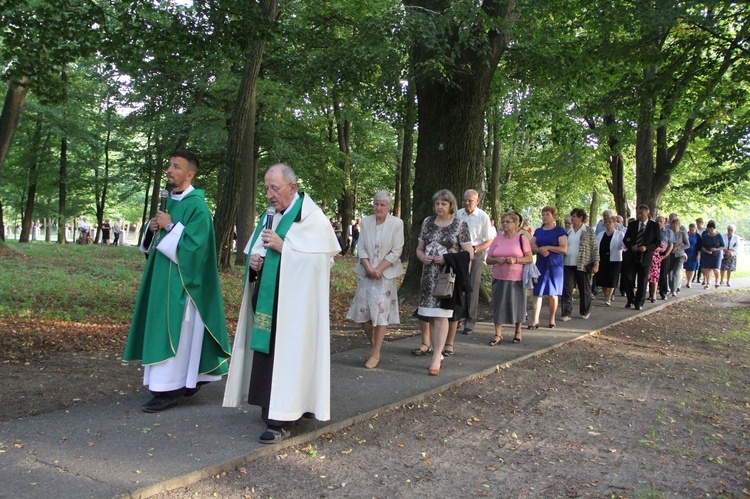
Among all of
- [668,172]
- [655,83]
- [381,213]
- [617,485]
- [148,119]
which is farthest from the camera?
[148,119]

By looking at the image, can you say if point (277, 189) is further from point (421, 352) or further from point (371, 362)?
point (421, 352)

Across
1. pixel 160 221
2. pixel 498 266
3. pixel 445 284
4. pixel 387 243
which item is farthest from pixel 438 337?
pixel 160 221

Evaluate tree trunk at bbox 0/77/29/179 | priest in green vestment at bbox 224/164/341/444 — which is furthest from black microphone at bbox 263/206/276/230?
tree trunk at bbox 0/77/29/179

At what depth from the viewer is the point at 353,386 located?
6.17 meters

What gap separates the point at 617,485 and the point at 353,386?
272 cm

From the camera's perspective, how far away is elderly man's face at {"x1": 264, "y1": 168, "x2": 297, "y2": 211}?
15.0 ft

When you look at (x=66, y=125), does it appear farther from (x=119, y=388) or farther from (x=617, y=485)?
(x=617, y=485)

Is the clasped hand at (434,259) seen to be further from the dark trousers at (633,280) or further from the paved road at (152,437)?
the dark trousers at (633,280)

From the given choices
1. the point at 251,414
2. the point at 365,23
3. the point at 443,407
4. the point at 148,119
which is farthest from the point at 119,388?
the point at 148,119

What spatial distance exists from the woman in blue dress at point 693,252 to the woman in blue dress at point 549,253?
12.2m

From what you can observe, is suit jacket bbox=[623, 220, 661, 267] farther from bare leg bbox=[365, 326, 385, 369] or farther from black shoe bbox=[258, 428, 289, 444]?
black shoe bbox=[258, 428, 289, 444]

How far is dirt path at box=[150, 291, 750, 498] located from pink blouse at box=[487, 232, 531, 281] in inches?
51.7

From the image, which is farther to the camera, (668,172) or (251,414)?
(668,172)

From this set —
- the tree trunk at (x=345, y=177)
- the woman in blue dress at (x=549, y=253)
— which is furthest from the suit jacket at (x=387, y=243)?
the tree trunk at (x=345, y=177)
